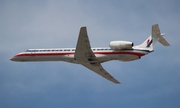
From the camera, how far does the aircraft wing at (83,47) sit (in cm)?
4394

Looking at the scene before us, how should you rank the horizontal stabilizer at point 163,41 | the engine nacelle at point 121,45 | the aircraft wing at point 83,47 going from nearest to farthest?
1. the aircraft wing at point 83,47
2. the engine nacelle at point 121,45
3. the horizontal stabilizer at point 163,41

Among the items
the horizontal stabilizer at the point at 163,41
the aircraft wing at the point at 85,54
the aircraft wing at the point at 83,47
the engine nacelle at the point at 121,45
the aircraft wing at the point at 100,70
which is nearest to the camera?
the aircraft wing at the point at 83,47

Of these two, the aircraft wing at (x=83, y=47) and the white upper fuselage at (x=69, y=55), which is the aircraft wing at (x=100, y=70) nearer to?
the white upper fuselage at (x=69, y=55)

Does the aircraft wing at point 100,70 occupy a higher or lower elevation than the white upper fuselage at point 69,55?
lower

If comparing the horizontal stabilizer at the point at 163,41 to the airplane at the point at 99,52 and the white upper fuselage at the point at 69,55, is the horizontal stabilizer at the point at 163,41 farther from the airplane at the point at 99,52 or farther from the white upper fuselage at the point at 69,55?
the white upper fuselage at the point at 69,55

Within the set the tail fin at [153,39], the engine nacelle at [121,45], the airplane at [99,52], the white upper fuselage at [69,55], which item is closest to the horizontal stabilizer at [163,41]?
the airplane at [99,52]

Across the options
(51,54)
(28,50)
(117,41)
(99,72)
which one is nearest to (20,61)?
(28,50)

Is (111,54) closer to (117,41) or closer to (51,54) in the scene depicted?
(117,41)

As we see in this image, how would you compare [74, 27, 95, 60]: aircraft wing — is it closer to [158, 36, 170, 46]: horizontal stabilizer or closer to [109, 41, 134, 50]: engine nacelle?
[109, 41, 134, 50]: engine nacelle

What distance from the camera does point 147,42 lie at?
4703 cm

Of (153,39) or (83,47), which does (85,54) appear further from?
(153,39)

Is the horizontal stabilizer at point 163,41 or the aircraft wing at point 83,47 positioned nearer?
the aircraft wing at point 83,47

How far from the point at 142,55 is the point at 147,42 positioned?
182cm

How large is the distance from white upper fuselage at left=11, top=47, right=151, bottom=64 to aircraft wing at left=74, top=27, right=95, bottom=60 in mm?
991
